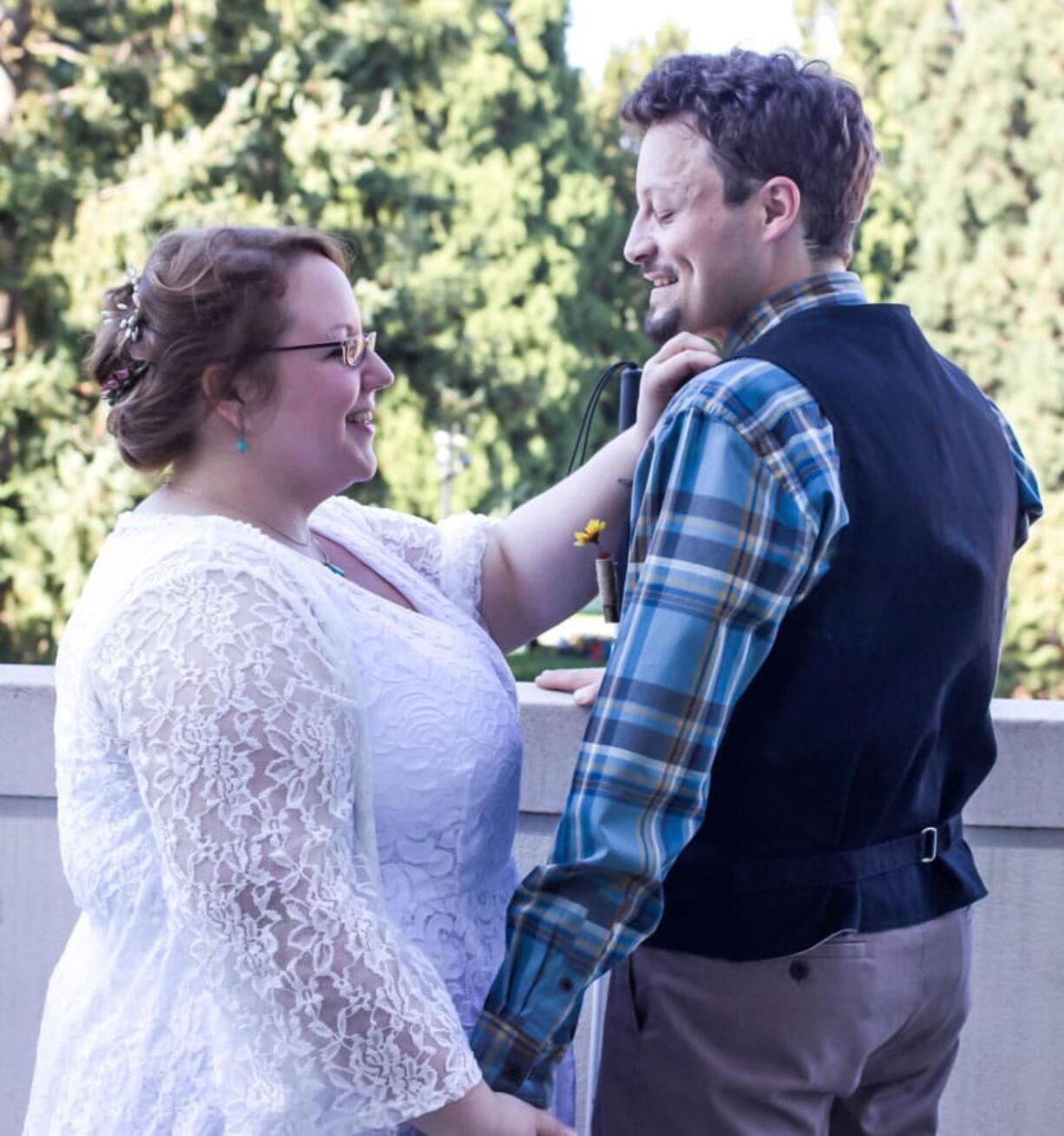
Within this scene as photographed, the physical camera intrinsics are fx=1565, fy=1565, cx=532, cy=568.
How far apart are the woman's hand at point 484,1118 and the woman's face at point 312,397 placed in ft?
2.49

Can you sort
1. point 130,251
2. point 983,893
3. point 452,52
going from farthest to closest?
point 452,52
point 130,251
point 983,893

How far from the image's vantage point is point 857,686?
1.71 meters

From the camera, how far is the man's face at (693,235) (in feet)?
6.14

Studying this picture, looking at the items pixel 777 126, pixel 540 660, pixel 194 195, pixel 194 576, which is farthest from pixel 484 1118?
pixel 540 660

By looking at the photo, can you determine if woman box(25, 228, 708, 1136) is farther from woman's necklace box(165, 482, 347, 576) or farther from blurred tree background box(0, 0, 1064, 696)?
blurred tree background box(0, 0, 1064, 696)

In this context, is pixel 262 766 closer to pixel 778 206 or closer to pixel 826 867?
pixel 826 867

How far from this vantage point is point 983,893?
6.48 feet

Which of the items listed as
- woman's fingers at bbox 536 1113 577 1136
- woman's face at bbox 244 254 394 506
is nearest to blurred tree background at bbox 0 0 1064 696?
woman's face at bbox 244 254 394 506

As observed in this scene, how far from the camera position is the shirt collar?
187 cm

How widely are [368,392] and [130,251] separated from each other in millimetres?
11535

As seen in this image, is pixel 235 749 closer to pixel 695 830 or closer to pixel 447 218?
pixel 695 830

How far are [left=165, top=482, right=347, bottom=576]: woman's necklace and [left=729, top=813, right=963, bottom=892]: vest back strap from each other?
2.19ft

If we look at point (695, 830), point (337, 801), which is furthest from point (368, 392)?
point (695, 830)

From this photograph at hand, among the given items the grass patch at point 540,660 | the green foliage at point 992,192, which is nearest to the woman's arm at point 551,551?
the green foliage at point 992,192
